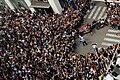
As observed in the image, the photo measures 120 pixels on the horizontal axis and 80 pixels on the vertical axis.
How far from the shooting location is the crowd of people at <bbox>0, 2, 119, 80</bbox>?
3256 cm

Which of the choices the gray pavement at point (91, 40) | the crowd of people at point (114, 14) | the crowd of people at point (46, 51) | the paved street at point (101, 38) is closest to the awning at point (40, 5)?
the crowd of people at point (46, 51)

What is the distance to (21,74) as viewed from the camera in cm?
3641

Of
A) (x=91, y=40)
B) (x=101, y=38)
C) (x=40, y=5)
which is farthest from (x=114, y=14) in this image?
(x=40, y=5)

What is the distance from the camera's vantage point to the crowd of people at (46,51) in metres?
32.6

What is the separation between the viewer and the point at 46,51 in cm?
3728

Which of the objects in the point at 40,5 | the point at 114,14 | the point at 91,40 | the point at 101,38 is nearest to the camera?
the point at 114,14

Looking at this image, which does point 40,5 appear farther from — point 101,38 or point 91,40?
point 101,38

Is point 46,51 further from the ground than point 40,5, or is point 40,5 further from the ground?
point 40,5

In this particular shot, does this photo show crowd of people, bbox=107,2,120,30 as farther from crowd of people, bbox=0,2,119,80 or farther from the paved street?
crowd of people, bbox=0,2,119,80

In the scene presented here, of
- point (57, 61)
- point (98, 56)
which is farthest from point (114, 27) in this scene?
point (57, 61)

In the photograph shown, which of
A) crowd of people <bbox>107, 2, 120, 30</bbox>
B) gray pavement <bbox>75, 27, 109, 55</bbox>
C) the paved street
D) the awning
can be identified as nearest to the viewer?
crowd of people <bbox>107, 2, 120, 30</bbox>

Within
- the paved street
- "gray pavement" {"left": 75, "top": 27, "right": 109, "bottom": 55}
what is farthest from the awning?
"gray pavement" {"left": 75, "top": 27, "right": 109, "bottom": 55}

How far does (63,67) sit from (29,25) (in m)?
12.2

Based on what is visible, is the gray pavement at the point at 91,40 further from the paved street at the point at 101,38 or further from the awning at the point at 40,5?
the awning at the point at 40,5
